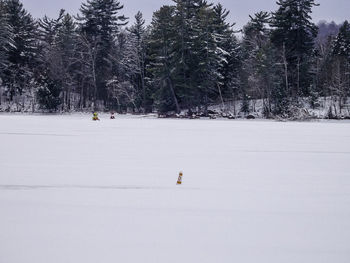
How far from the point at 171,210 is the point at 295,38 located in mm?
41085

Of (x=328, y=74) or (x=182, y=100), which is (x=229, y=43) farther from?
(x=328, y=74)

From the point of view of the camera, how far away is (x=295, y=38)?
130ft

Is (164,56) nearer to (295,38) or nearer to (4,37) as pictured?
(295,38)

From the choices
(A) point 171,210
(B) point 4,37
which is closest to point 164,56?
(B) point 4,37

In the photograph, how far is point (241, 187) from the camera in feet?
21.2

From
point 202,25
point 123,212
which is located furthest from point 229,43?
point 123,212

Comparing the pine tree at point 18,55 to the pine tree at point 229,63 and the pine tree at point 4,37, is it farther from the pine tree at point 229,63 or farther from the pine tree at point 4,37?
the pine tree at point 229,63

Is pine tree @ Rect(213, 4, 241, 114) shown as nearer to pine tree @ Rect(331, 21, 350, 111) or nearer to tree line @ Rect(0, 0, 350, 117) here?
tree line @ Rect(0, 0, 350, 117)

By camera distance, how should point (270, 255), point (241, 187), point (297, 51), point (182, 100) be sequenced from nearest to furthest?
point (270, 255)
point (241, 187)
point (297, 51)
point (182, 100)

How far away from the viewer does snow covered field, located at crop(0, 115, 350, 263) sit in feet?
12.2

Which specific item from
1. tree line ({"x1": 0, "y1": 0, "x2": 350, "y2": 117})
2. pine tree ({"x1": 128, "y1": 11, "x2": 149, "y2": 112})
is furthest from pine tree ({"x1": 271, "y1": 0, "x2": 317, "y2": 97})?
pine tree ({"x1": 128, "y1": 11, "x2": 149, "y2": 112})

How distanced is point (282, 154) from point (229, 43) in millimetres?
36182

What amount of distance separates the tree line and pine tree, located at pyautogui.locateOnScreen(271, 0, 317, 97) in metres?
0.14

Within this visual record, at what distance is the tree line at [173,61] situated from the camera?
38062 millimetres
